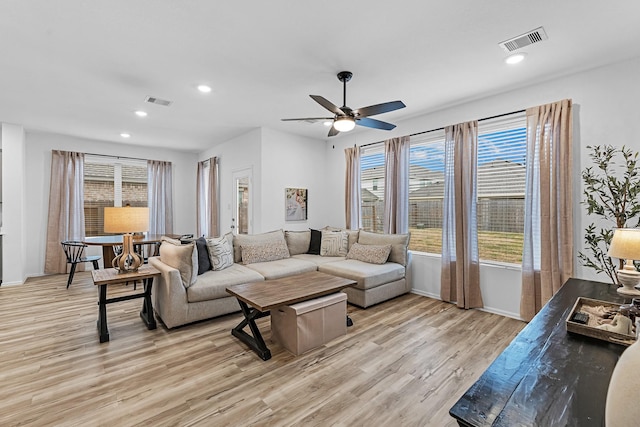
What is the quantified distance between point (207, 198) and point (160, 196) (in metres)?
1.15

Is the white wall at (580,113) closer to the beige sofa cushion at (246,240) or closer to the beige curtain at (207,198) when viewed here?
the beige sofa cushion at (246,240)

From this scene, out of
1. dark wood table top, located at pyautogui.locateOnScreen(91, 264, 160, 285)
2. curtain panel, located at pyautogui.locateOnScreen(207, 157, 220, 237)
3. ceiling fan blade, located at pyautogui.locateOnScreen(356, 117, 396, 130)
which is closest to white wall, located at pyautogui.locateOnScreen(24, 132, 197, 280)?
curtain panel, located at pyautogui.locateOnScreen(207, 157, 220, 237)

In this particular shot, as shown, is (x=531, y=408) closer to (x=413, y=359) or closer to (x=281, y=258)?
(x=413, y=359)

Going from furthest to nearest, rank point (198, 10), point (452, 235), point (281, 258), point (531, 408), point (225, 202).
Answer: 1. point (225, 202)
2. point (281, 258)
3. point (452, 235)
4. point (198, 10)
5. point (531, 408)

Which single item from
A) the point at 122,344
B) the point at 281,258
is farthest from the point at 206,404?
the point at 281,258

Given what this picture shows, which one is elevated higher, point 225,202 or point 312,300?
point 225,202

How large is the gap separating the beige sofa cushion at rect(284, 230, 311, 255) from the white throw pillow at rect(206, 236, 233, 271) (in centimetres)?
Answer: 119

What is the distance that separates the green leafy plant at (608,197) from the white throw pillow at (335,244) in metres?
2.97

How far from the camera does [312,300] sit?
289cm

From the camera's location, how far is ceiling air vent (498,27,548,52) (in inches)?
94.3

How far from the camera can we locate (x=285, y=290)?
2.93 m

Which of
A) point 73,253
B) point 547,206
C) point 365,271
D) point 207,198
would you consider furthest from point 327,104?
point 73,253

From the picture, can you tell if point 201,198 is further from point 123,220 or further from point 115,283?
point 115,283

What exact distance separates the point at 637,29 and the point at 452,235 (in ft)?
8.49
